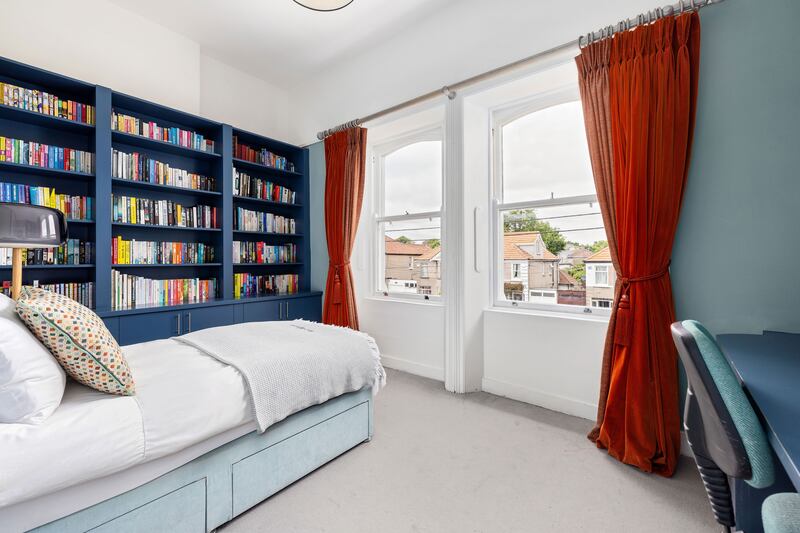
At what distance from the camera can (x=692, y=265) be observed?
2027mm

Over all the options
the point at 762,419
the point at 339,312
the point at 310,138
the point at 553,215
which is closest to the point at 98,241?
the point at 339,312

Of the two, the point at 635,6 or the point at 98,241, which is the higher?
the point at 635,6

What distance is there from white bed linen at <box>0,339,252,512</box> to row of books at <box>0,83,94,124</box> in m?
2.16

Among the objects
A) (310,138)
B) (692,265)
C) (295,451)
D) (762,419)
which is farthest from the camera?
(310,138)

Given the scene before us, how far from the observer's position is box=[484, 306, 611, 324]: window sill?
8.20ft

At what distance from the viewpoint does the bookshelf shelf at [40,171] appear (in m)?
2.41

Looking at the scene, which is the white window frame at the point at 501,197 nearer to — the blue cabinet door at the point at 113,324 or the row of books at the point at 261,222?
the row of books at the point at 261,222

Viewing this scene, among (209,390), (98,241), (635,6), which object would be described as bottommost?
(209,390)

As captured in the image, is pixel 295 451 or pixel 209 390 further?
pixel 295 451

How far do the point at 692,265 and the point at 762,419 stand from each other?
1.34 meters

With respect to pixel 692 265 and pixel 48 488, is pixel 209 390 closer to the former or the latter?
pixel 48 488

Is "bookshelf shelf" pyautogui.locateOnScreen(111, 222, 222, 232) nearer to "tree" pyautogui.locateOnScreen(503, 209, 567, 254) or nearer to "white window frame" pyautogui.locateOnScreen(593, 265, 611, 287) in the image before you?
"tree" pyautogui.locateOnScreen(503, 209, 567, 254)

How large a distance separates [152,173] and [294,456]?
2661 mm

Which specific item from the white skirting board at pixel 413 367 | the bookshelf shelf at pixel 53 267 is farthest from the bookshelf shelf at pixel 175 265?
the white skirting board at pixel 413 367
